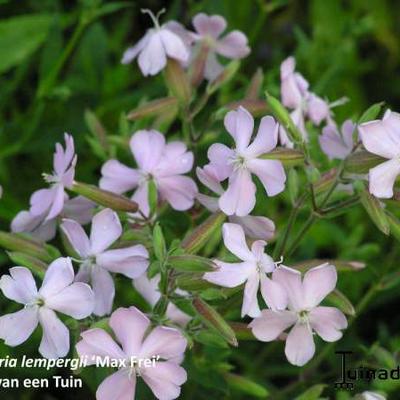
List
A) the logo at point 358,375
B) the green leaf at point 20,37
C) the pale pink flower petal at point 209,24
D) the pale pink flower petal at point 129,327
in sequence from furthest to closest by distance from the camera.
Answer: the green leaf at point 20,37, the pale pink flower petal at point 209,24, the logo at point 358,375, the pale pink flower petal at point 129,327

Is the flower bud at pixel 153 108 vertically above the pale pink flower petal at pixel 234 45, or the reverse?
the pale pink flower petal at pixel 234 45

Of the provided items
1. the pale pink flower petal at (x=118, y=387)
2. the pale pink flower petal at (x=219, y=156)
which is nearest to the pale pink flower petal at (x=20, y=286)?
the pale pink flower petal at (x=118, y=387)

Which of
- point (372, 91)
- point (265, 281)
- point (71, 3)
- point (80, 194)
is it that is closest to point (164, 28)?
point (80, 194)

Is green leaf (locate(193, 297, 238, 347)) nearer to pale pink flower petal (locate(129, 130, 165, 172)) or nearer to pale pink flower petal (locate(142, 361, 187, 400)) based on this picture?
pale pink flower petal (locate(142, 361, 187, 400))

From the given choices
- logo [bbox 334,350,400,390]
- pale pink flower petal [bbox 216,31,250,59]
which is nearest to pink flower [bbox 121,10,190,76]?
pale pink flower petal [bbox 216,31,250,59]

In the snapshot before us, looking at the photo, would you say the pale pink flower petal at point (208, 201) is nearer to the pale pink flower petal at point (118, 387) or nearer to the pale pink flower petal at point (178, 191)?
the pale pink flower petal at point (178, 191)

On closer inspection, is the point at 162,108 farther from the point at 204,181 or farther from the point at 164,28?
the point at 204,181
